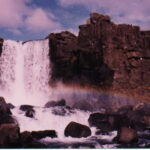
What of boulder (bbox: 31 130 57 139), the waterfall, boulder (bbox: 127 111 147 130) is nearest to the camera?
boulder (bbox: 31 130 57 139)

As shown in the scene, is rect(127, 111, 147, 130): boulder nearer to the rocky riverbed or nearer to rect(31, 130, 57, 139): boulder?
the rocky riverbed

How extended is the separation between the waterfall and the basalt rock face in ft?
2.37

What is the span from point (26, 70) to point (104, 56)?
5210 mm

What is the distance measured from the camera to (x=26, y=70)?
26.1 m

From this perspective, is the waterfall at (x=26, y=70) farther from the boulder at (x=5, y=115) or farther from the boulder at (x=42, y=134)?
the boulder at (x=42, y=134)

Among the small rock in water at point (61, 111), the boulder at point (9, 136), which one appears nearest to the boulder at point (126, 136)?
the boulder at point (9, 136)

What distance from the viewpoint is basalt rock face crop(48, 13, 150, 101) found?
87.5ft

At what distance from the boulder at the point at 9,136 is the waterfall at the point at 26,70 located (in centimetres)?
1012

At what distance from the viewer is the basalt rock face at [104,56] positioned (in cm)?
2667

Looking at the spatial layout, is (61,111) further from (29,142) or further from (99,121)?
(29,142)

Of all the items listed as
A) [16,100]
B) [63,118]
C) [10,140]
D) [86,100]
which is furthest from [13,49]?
[10,140]

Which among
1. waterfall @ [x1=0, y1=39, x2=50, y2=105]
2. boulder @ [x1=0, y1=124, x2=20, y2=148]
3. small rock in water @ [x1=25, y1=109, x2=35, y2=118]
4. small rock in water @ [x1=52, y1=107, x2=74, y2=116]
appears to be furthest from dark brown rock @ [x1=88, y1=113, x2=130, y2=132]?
waterfall @ [x1=0, y1=39, x2=50, y2=105]

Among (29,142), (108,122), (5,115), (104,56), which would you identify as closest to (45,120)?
(5,115)

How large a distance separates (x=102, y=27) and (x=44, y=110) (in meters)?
9.08
